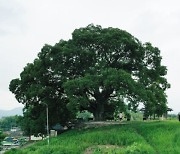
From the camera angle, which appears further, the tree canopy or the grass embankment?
the tree canopy

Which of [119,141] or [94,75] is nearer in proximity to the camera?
[119,141]

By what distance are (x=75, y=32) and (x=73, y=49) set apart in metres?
2.42

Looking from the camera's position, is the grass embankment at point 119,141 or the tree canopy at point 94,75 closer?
the grass embankment at point 119,141

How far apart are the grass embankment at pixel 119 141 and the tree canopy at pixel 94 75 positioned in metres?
2.55

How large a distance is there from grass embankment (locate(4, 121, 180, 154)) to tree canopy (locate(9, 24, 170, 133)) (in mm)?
2546

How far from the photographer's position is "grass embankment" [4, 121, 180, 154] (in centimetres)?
2997

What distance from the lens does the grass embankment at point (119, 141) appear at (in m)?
30.0

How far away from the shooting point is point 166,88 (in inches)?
1754

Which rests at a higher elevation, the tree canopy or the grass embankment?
the tree canopy

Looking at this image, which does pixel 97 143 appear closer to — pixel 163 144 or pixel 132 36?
pixel 163 144

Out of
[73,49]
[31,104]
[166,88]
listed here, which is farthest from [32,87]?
[166,88]

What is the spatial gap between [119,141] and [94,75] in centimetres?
768

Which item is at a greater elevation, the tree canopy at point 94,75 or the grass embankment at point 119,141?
the tree canopy at point 94,75

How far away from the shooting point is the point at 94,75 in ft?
123
